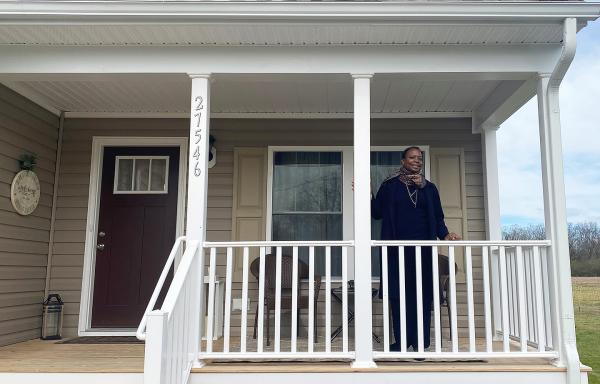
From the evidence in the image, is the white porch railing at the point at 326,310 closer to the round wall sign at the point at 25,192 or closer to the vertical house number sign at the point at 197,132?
the vertical house number sign at the point at 197,132

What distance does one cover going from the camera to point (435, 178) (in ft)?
16.2

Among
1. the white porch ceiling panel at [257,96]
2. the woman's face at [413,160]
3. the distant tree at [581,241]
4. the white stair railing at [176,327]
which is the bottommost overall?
the white stair railing at [176,327]

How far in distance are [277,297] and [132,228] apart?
2.20 metres

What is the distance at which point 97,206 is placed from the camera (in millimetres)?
4949

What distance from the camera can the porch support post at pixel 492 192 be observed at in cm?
468

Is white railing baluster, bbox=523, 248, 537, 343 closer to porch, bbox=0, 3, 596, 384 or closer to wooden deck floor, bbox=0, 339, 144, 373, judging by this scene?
porch, bbox=0, 3, 596, 384

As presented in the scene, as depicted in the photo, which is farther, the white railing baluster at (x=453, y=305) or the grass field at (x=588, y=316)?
the grass field at (x=588, y=316)

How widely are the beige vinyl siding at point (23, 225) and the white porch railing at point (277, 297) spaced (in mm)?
1628

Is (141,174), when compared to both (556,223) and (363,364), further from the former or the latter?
(556,223)

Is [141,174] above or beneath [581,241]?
above

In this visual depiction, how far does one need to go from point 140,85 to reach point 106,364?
2214 millimetres

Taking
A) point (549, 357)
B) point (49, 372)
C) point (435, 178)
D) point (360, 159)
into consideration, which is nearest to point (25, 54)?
point (49, 372)

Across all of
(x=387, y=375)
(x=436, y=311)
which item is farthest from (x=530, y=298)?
(x=387, y=375)

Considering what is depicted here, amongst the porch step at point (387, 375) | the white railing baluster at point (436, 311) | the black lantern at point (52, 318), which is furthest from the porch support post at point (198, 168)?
the black lantern at point (52, 318)
